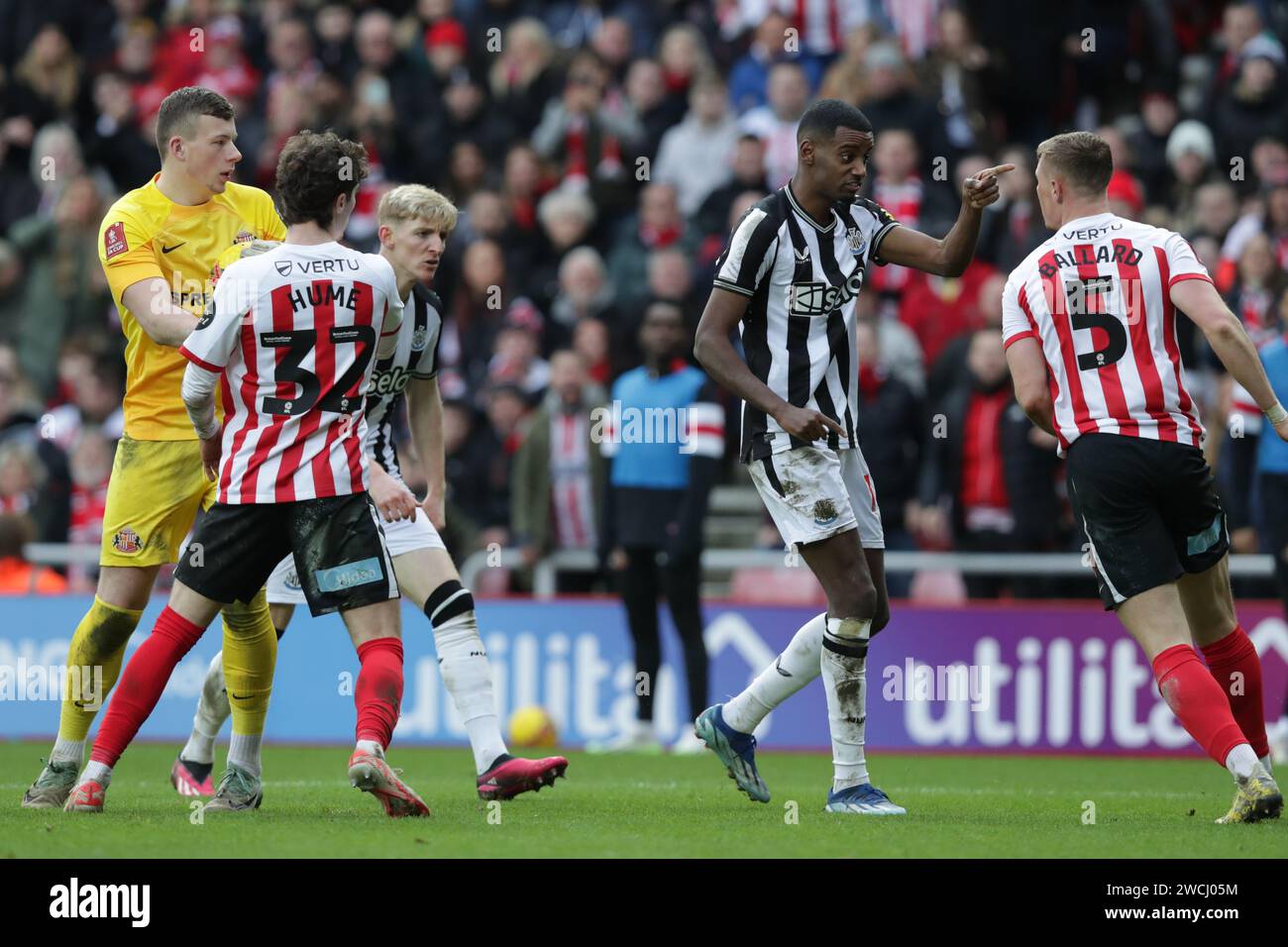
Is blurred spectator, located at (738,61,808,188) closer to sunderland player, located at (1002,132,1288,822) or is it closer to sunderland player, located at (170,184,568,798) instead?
sunderland player, located at (170,184,568,798)

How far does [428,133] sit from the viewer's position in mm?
17109

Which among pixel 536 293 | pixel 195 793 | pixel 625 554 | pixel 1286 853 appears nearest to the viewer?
pixel 1286 853

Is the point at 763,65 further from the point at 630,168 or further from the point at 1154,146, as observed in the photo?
the point at 1154,146

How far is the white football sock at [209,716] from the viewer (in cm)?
812

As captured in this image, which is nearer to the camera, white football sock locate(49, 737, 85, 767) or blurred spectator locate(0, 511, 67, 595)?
white football sock locate(49, 737, 85, 767)

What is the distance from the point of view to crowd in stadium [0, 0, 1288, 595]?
43.8 feet

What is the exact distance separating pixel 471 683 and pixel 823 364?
193 centimetres

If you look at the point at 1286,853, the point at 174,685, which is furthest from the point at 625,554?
the point at 1286,853

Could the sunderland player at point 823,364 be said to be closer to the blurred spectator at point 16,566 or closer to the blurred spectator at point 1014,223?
the blurred spectator at point 1014,223

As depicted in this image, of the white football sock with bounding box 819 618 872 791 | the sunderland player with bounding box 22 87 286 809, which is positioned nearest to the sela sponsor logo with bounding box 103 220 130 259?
the sunderland player with bounding box 22 87 286 809

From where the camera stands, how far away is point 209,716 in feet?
26.9

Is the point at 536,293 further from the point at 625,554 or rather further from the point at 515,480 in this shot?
the point at 625,554

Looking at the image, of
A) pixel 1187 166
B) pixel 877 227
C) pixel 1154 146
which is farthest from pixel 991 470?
pixel 877 227

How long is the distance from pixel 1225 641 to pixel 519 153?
979 centimetres
